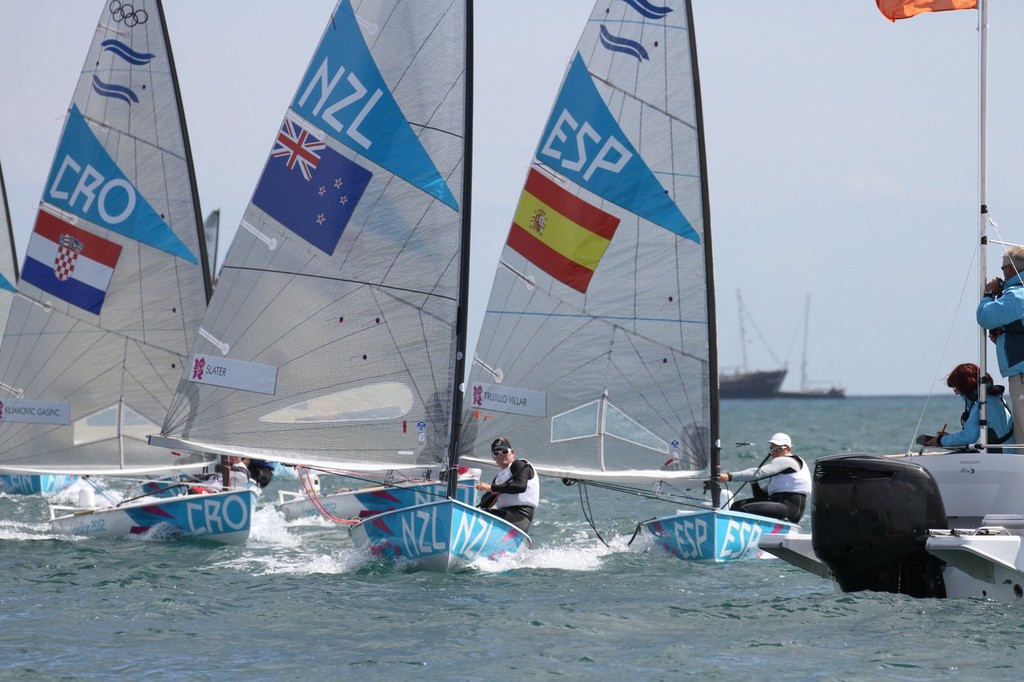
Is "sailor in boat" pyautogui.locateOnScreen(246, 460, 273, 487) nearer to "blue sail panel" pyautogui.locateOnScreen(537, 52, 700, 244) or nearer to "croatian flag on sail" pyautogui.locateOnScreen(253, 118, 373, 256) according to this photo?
"croatian flag on sail" pyautogui.locateOnScreen(253, 118, 373, 256)

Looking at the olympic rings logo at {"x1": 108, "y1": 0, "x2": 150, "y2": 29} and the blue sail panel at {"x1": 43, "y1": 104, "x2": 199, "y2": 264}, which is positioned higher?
the olympic rings logo at {"x1": 108, "y1": 0, "x2": 150, "y2": 29}

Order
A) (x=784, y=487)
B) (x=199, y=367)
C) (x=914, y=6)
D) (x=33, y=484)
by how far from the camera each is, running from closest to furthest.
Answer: (x=914, y=6) < (x=784, y=487) < (x=199, y=367) < (x=33, y=484)

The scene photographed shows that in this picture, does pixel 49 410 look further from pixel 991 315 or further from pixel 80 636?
pixel 991 315

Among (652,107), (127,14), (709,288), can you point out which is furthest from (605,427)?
(127,14)

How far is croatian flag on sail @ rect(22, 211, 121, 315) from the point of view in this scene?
59.6 feet

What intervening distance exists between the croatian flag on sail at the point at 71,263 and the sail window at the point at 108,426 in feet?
4.20

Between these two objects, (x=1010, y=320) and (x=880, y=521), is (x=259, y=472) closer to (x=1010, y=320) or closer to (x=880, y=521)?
(x=880, y=521)

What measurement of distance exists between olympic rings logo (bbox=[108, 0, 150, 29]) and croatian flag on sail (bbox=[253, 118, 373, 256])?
4.06 m

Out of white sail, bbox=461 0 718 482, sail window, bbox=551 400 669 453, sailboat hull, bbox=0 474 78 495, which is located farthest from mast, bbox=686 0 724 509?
sailboat hull, bbox=0 474 78 495

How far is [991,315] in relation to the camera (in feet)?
34.8

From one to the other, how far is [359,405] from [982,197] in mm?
6761

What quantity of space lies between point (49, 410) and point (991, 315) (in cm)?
1183

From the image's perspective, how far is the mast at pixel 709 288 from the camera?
15.7m

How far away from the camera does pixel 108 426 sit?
59.3 feet
